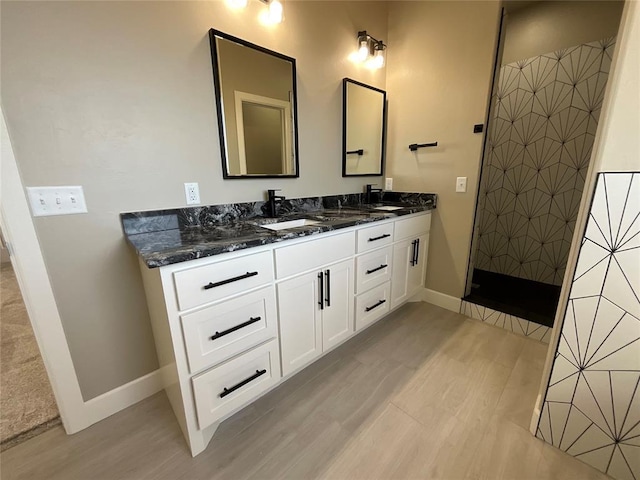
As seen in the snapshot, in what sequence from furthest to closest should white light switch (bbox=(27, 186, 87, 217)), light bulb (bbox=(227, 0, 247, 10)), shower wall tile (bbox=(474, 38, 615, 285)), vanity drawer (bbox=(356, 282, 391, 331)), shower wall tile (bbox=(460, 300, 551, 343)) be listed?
shower wall tile (bbox=(474, 38, 615, 285))
shower wall tile (bbox=(460, 300, 551, 343))
vanity drawer (bbox=(356, 282, 391, 331))
light bulb (bbox=(227, 0, 247, 10))
white light switch (bbox=(27, 186, 87, 217))

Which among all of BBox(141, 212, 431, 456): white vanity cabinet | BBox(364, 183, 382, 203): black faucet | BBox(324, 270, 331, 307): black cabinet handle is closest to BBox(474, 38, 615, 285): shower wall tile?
BBox(364, 183, 382, 203): black faucet

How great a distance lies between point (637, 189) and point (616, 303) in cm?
41

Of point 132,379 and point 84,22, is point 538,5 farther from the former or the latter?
point 132,379

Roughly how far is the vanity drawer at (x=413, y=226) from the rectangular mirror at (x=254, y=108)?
2.81 feet

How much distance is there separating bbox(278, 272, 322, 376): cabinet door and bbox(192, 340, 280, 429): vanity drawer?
7 cm

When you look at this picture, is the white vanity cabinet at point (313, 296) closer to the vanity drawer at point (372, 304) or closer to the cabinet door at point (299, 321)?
the cabinet door at point (299, 321)

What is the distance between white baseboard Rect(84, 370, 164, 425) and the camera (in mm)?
1339

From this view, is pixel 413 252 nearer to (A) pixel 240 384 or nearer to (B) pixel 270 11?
(A) pixel 240 384

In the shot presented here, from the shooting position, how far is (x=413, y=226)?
2125 millimetres

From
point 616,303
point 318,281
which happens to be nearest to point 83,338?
point 318,281

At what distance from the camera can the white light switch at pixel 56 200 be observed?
1.09 m

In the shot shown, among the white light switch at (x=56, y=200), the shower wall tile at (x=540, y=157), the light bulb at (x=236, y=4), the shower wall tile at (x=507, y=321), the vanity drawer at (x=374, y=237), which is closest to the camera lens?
the white light switch at (x=56, y=200)

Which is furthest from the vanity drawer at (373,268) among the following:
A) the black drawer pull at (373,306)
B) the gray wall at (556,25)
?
the gray wall at (556,25)

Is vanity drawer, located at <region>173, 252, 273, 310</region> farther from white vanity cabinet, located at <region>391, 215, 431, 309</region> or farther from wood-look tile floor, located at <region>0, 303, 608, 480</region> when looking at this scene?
white vanity cabinet, located at <region>391, 215, 431, 309</region>
